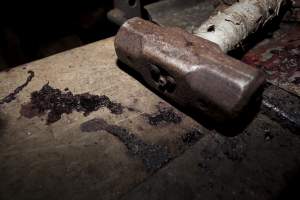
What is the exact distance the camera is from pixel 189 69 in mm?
1354

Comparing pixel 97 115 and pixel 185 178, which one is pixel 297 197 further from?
pixel 97 115

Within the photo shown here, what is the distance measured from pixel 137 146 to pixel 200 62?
0.52 m

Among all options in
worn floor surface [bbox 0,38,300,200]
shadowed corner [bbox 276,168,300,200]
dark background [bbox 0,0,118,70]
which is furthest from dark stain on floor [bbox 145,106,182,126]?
dark background [bbox 0,0,118,70]

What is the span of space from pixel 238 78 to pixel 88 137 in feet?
2.66

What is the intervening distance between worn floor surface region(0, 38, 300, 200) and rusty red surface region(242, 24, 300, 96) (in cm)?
34

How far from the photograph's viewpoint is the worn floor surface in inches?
49.7

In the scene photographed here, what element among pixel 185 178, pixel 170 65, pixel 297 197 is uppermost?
pixel 170 65

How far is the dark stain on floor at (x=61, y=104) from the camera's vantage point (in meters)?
1.60

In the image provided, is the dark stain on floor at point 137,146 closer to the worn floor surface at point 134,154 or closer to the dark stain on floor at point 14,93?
the worn floor surface at point 134,154

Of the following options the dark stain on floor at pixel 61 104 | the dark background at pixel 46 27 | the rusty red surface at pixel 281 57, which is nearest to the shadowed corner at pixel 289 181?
the rusty red surface at pixel 281 57

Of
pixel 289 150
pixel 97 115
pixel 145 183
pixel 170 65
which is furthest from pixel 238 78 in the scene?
pixel 97 115

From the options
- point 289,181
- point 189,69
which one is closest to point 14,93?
point 189,69

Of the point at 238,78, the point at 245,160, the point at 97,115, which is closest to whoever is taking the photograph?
the point at 238,78

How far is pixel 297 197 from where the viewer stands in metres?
1.58
